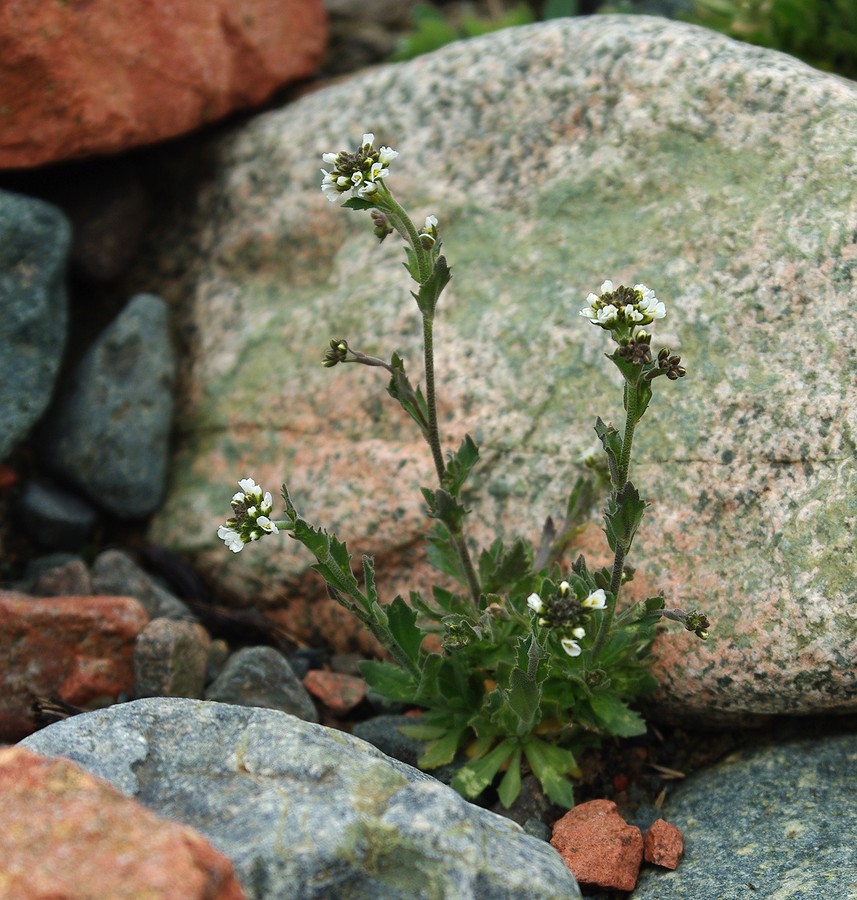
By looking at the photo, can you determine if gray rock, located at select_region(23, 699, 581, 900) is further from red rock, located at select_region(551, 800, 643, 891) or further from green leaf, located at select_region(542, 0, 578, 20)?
green leaf, located at select_region(542, 0, 578, 20)

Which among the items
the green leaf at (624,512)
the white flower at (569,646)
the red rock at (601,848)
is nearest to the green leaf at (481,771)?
the red rock at (601,848)

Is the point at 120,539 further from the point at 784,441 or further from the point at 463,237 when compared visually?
the point at 784,441

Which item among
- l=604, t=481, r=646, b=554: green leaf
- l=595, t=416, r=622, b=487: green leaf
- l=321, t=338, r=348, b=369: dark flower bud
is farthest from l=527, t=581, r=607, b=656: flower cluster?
l=321, t=338, r=348, b=369: dark flower bud

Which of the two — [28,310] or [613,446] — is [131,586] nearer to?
[28,310]

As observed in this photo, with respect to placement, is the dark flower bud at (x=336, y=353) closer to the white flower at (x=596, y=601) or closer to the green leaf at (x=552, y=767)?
the white flower at (x=596, y=601)

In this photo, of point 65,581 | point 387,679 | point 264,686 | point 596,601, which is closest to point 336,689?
point 264,686

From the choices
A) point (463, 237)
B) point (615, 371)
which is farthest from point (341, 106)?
point (615, 371)
